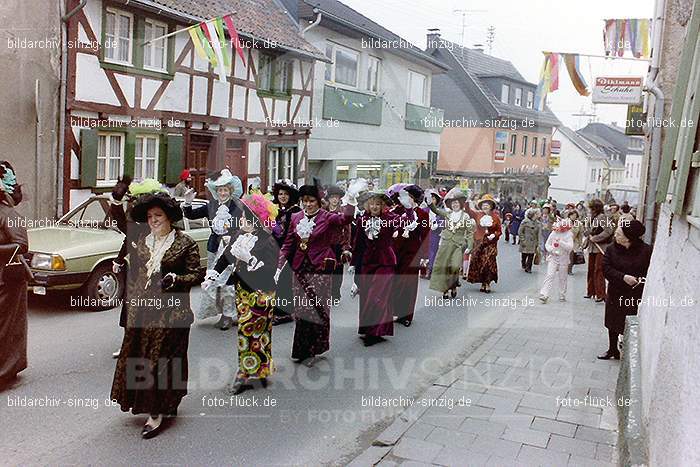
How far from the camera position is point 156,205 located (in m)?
5.35

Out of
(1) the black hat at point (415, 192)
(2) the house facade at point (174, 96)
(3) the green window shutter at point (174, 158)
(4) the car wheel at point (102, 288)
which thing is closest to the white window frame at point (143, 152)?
(2) the house facade at point (174, 96)

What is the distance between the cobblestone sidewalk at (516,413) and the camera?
5090mm

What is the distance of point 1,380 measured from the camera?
19.4ft

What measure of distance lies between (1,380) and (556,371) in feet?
17.7

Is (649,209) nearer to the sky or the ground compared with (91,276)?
nearer to the sky

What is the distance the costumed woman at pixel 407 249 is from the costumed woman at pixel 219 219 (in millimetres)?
2179

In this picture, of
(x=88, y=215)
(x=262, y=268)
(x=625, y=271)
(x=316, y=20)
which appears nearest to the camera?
(x=262, y=268)

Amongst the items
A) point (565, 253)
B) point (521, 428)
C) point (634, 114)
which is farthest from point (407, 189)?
point (634, 114)

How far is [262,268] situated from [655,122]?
839cm

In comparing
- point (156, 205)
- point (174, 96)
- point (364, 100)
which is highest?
point (364, 100)

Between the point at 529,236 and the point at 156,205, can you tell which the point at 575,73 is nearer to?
the point at 529,236

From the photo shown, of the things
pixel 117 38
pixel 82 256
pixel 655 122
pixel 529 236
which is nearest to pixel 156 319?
pixel 82 256

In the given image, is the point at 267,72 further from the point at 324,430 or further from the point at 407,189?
the point at 324,430

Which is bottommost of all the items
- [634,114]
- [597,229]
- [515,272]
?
[515,272]
